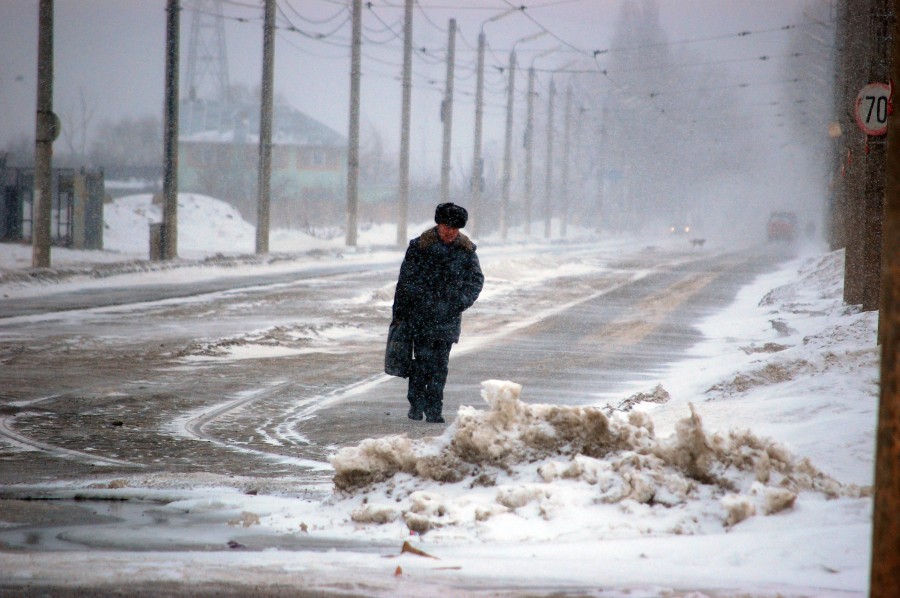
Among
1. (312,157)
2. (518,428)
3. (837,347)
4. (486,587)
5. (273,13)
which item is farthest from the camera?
(312,157)

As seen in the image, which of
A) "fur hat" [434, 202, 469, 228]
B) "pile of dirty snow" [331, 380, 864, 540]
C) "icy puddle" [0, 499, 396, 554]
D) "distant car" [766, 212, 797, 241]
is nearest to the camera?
"icy puddle" [0, 499, 396, 554]

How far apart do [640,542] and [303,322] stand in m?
12.3

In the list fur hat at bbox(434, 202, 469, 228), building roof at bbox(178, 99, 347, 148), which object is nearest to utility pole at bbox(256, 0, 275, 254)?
fur hat at bbox(434, 202, 469, 228)

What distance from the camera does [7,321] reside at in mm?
15992

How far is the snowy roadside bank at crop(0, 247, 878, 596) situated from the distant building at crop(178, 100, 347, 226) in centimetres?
8417

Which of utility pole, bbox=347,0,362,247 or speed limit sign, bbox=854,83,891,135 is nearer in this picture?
speed limit sign, bbox=854,83,891,135

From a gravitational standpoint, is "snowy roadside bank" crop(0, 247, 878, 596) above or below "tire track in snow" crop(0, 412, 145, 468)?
above

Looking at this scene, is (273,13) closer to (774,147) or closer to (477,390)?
(477,390)

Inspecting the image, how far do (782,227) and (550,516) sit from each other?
78.9 metres

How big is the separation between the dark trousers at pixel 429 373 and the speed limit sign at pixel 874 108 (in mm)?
7362

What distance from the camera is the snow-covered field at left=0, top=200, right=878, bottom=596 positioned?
4.39 meters

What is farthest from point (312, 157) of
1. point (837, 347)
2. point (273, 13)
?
point (837, 347)

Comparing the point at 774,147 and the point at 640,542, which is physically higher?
the point at 774,147

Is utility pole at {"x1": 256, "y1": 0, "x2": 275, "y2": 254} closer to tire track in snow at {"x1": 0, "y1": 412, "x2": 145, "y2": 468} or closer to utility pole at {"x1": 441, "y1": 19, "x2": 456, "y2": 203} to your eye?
utility pole at {"x1": 441, "y1": 19, "x2": 456, "y2": 203}
